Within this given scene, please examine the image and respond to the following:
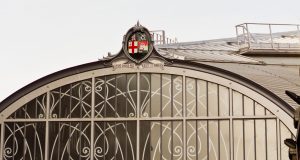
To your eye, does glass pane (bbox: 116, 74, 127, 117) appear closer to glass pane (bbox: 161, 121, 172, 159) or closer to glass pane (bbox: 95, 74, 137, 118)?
glass pane (bbox: 95, 74, 137, 118)

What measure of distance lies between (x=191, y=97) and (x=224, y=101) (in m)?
1.03

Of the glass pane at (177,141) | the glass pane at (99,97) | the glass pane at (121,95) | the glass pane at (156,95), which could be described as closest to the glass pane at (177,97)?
the glass pane at (177,141)

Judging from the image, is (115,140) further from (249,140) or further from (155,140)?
(249,140)

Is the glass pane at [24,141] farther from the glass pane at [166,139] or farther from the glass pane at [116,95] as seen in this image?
the glass pane at [166,139]

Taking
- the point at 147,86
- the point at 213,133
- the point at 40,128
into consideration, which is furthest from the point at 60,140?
the point at 213,133

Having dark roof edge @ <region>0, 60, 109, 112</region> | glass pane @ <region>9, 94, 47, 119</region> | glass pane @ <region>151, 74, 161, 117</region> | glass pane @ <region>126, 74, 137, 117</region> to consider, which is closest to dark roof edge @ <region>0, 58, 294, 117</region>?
dark roof edge @ <region>0, 60, 109, 112</region>

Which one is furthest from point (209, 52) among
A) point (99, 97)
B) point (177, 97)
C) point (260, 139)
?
point (260, 139)

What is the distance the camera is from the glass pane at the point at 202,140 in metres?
23.9

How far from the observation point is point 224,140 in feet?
78.2

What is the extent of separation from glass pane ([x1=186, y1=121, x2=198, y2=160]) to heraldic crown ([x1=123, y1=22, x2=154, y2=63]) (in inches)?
100

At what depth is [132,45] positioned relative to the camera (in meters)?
24.8

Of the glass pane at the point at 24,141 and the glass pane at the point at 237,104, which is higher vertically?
the glass pane at the point at 237,104

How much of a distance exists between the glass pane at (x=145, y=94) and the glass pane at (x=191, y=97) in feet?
3.99

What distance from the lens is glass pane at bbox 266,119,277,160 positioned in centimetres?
2325
